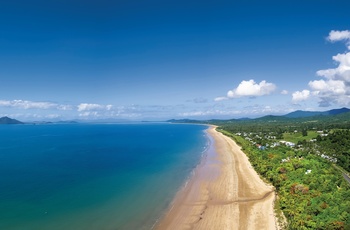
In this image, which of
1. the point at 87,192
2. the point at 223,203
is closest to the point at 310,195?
the point at 223,203

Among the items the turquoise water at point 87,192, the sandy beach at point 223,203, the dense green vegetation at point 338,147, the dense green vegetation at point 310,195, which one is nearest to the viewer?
the dense green vegetation at point 310,195

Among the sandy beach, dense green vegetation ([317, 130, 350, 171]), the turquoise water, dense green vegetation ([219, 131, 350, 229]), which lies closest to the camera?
dense green vegetation ([219, 131, 350, 229])

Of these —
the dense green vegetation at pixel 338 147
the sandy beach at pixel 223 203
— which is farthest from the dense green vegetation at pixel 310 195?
the dense green vegetation at pixel 338 147

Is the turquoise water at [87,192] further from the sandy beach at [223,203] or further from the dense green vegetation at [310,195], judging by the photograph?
the dense green vegetation at [310,195]

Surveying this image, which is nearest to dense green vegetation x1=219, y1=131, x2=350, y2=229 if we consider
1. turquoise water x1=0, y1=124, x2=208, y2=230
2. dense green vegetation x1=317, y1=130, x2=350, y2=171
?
dense green vegetation x1=317, y1=130, x2=350, y2=171

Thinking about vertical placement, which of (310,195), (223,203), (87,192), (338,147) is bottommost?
(223,203)

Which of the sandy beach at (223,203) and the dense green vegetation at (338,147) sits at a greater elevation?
the dense green vegetation at (338,147)

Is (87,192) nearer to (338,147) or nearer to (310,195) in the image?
(310,195)

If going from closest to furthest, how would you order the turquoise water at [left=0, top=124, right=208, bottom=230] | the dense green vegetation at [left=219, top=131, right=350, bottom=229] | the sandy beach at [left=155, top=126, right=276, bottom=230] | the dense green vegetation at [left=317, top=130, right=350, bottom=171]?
the dense green vegetation at [left=219, top=131, right=350, bottom=229] < the sandy beach at [left=155, top=126, right=276, bottom=230] < the turquoise water at [left=0, top=124, right=208, bottom=230] < the dense green vegetation at [left=317, top=130, right=350, bottom=171]

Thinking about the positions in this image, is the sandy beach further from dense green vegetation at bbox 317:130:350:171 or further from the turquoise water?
dense green vegetation at bbox 317:130:350:171
